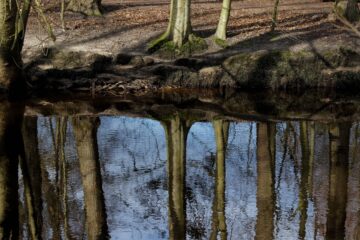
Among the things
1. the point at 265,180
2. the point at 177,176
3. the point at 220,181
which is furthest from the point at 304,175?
the point at 177,176

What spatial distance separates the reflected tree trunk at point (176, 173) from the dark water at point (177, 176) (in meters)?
0.02

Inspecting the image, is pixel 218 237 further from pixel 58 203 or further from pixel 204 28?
pixel 204 28

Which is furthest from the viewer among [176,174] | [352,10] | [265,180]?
[352,10]

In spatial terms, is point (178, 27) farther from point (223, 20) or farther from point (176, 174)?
point (176, 174)

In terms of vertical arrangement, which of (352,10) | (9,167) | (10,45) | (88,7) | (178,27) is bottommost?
(9,167)

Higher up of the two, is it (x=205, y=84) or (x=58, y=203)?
(x=205, y=84)

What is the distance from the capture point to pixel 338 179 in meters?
9.74

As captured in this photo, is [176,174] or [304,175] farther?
[176,174]

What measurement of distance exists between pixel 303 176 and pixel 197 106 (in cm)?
649

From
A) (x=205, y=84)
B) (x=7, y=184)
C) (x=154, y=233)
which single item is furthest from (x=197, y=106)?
(x=154, y=233)

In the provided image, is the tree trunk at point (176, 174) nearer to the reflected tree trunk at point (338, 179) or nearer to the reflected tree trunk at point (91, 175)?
the reflected tree trunk at point (91, 175)

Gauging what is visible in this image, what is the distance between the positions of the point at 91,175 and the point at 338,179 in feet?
12.9

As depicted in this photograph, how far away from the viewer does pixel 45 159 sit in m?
11.1

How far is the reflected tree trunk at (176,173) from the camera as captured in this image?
26.2 ft
